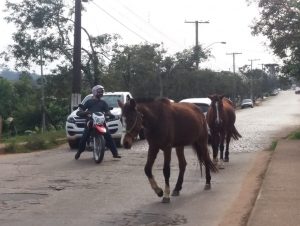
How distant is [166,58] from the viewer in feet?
163

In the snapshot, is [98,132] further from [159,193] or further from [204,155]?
[159,193]

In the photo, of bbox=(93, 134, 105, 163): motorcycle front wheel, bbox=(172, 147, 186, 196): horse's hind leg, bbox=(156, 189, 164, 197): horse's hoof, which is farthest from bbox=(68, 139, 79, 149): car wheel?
bbox=(156, 189, 164, 197): horse's hoof

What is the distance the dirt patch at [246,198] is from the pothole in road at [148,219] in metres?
0.60

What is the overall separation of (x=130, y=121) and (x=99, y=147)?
218 inches

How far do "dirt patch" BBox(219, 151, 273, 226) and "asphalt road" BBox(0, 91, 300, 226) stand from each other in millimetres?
83

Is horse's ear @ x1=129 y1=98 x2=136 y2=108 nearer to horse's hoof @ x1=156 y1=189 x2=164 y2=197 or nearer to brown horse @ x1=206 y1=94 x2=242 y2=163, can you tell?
horse's hoof @ x1=156 y1=189 x2=164 y2=197

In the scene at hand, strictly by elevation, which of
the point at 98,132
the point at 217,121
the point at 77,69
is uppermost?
the point at 77,69

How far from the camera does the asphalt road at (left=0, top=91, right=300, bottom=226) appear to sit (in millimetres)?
7598

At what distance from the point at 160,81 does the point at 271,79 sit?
101 meters

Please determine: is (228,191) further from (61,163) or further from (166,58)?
(166,58)

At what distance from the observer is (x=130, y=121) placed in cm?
809

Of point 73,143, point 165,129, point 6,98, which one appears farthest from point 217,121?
point 6,98

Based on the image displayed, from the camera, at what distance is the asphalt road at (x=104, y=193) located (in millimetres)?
7598

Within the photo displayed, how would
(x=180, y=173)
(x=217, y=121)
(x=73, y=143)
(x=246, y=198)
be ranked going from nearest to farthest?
(x=246, y=198)
(x=180, y=173)
(x=217, y=121)
(x=73, y=143)
